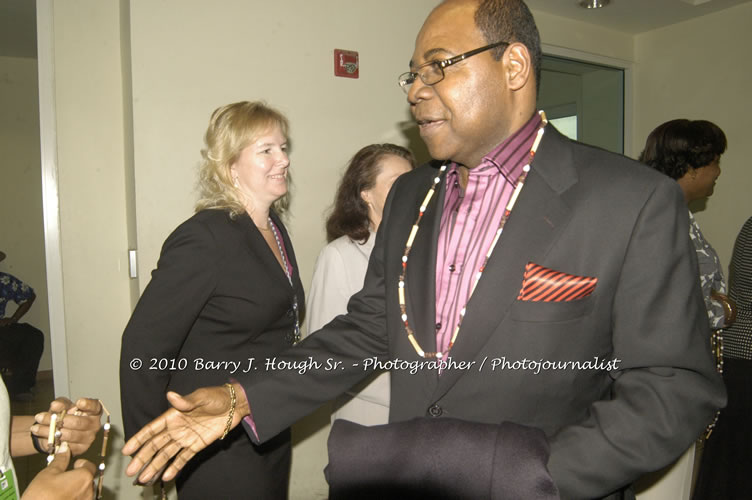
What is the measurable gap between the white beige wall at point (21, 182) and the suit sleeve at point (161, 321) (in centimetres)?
233

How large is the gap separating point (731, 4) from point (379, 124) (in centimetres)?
326

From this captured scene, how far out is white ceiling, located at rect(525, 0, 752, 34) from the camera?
427 centimetres

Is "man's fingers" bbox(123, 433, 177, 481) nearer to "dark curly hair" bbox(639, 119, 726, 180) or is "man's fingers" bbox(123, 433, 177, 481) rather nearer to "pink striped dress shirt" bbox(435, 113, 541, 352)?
"pink striped dress shirt" bbox(435, 113, 541, 352)

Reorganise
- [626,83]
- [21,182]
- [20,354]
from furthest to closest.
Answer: [626,83] < [21,182] < [20,354]

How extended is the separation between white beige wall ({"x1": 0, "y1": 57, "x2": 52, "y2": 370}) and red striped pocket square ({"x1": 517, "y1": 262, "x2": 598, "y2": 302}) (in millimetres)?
3662

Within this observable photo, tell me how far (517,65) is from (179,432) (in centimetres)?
116

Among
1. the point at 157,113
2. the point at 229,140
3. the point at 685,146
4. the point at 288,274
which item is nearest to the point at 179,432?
the point at 288,274

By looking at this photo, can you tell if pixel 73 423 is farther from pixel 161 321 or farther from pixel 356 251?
pixel 356 251

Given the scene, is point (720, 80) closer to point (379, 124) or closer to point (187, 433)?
point (379, 124)

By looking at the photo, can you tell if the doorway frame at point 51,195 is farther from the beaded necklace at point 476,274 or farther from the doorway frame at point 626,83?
the doorway frame at point 626,83

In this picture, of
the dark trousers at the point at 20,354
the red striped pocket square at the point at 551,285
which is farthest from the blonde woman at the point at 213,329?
the dark trousers at the point at 20,354

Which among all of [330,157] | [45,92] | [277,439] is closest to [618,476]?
[277,439]

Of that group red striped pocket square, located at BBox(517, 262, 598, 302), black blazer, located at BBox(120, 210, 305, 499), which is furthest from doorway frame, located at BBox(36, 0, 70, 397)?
red striped pocket square, located at BBox(517, 262, 598, 302)

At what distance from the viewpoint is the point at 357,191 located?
275 centimetres
